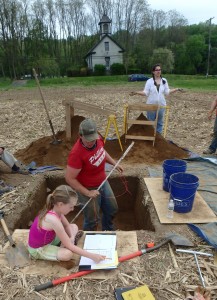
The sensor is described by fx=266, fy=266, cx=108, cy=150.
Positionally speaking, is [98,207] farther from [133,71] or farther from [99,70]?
[133,71]

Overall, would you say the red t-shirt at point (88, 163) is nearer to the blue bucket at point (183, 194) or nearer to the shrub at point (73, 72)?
the blue bucket at point (183, 194)

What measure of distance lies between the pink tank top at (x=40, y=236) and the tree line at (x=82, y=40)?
32.4m

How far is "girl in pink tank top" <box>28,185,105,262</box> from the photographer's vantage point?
274 cm

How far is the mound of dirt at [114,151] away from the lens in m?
6.22

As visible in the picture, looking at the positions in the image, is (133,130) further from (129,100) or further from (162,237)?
(129,100)

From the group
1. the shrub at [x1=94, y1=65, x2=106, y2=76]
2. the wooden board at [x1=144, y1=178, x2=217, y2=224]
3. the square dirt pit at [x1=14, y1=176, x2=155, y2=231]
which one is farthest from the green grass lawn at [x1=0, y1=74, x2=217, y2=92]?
the wooden board at [x1=144, y1=178, x2=217, y2=224]

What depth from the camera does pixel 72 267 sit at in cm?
292

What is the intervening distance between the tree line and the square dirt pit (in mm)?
30052

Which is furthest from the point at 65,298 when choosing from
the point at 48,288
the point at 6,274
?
the point at 6,274

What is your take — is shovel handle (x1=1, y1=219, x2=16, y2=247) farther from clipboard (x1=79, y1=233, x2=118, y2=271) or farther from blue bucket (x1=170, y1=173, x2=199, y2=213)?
blue bucket (x1=170, y1=173, x2=199, y2=213)

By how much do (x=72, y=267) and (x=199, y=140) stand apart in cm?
611

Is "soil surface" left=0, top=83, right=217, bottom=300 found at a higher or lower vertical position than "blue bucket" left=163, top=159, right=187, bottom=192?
lower

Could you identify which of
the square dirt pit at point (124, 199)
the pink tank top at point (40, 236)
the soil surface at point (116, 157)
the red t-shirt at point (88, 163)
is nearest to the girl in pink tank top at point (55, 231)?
the pink tank top at point (40, 236)

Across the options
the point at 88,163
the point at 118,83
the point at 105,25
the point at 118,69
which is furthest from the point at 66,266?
the point at 105,25
